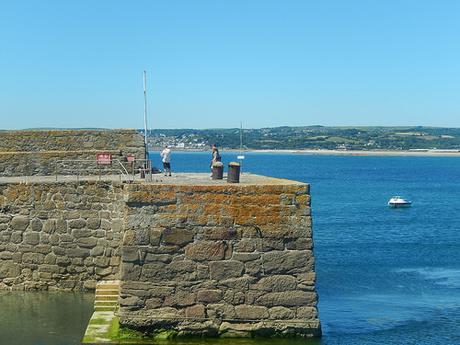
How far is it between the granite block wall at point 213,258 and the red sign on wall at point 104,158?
728cm

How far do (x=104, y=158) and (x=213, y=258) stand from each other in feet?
26.0

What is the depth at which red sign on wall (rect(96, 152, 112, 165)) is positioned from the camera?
67.5ft

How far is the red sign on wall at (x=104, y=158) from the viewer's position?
20.6m

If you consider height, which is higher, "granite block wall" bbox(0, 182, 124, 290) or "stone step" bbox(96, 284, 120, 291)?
"granite block wall" bbox(0, 182, 124, 290)

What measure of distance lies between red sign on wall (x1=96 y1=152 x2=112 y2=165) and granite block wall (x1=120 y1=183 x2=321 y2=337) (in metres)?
7.28

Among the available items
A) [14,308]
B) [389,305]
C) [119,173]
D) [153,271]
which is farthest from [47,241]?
[389,305]

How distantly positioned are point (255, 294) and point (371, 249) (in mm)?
19960

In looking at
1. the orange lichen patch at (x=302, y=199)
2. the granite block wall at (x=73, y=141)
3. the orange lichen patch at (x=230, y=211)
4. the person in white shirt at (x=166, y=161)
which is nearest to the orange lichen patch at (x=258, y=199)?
the orange lichen patch at (x=230, y=211)

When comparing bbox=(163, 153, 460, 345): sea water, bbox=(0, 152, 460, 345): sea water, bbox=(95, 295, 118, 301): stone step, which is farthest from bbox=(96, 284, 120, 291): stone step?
bbox=(163, 153, 460, 345): sea water

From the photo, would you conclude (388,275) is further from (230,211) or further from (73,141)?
(230,211)

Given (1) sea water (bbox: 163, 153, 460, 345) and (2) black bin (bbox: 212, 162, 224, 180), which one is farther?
(2) black bin (bbox: 212, 162, 224, 180)

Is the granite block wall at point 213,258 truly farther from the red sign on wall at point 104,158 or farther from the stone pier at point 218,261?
the red sign on wall at point 104,158

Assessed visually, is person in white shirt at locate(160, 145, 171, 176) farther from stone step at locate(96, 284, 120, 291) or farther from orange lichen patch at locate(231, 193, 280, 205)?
orange lichen patch at locate(231, 193, 280, 205)

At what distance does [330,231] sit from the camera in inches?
1596
